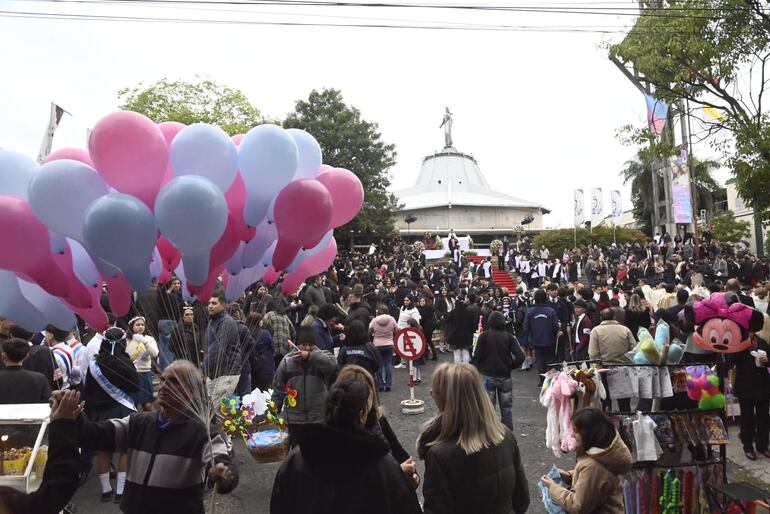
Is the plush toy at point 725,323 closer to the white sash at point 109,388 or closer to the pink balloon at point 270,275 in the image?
the pink balloon at point 270,275

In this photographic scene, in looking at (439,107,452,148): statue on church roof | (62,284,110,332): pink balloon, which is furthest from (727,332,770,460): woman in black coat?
(439,107,452,148): statue on church roof

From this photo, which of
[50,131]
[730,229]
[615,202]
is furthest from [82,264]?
[615,202]

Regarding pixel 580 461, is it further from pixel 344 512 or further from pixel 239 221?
pixel 239 221

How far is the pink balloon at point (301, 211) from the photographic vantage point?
4590 mm

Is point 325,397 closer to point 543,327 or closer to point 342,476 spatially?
point 342,476

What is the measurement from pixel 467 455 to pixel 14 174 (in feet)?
13.4

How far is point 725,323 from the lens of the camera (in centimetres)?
536

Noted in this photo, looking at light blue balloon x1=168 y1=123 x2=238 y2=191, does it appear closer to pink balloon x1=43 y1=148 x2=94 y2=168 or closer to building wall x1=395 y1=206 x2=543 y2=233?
pink balloon x1=43 y1=148 x2=94 y2=168

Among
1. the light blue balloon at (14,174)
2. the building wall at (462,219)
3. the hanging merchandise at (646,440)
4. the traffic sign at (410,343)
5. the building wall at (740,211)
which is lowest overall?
the hanging merchandise at (646,440)

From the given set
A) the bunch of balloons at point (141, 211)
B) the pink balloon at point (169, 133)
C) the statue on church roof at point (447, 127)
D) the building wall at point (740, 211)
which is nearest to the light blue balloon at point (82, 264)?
the bunch of balloons at point (141, 211)

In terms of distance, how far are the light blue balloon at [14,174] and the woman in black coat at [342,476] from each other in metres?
3.37

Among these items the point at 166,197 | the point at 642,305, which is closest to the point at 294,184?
the point at 166,197

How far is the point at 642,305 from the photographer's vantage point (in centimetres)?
855

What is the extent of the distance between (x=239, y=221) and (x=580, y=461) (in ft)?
10.7
